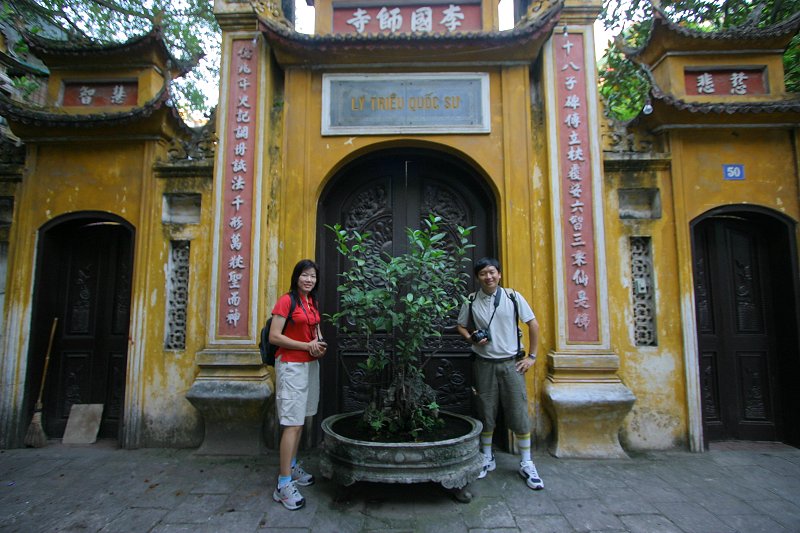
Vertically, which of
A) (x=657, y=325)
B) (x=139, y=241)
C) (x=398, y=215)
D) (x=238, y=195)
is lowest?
(x=657, y=325)

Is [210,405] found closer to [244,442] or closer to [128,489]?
[244,442]

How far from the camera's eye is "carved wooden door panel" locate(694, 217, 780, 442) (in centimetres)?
475

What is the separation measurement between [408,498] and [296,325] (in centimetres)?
168

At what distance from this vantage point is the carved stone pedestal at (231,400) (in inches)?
170

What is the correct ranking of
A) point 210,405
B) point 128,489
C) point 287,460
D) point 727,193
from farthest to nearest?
point 727,193 < point 210,405 < point 128,489 < point 287,460

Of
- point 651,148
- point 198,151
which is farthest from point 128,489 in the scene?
point 651,148

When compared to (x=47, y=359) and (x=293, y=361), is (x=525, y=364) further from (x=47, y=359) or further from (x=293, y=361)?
(x=47, y=359)

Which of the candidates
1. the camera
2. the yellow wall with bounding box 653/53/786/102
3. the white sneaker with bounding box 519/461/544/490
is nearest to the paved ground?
the white sneaker with bounding box 519/461/544/490

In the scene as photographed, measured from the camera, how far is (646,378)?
4562mm

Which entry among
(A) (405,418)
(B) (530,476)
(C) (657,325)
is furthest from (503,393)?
(C) (657,325)

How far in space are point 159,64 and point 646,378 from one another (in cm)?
693

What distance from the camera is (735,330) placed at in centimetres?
485

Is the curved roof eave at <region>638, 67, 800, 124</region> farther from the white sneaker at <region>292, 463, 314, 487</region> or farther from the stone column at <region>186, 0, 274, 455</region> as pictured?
the white sneaker at <region>292, 463, 314, 487</region>

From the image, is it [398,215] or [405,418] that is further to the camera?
[398,215]
